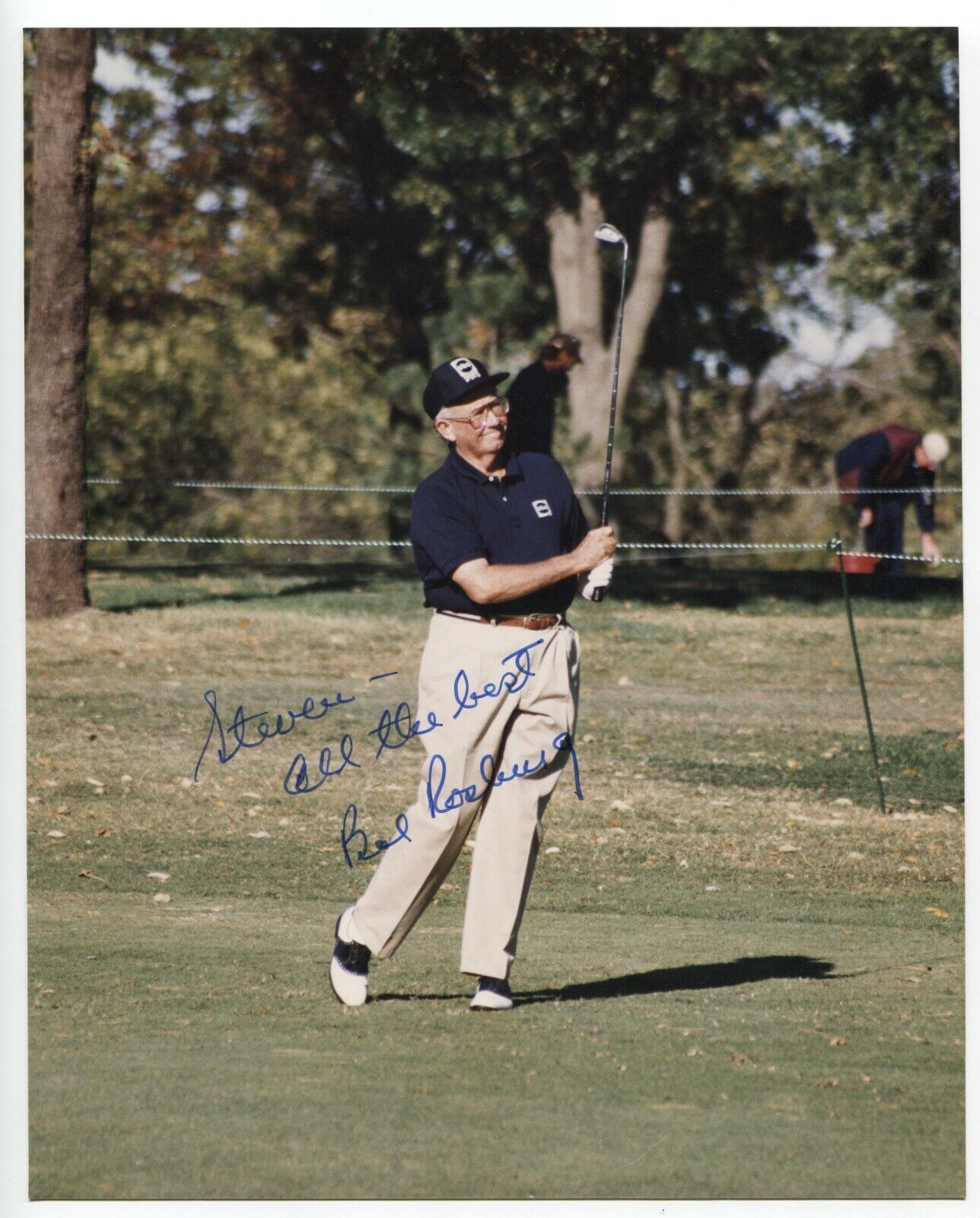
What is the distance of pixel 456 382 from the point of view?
5684 mm

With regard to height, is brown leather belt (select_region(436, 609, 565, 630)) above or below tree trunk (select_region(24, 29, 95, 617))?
below

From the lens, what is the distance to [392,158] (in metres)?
21.7

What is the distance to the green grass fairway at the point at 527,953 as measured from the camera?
189 inches

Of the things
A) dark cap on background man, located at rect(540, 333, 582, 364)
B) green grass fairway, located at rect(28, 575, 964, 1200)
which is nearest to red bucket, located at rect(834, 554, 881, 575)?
green grass fairway, located at rect(28, 575, 964, 1200)

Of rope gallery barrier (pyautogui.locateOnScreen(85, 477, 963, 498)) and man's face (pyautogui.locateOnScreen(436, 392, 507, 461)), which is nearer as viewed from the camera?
man's face (pyautogui.locateOnScreen(436, 392, 507, 461))

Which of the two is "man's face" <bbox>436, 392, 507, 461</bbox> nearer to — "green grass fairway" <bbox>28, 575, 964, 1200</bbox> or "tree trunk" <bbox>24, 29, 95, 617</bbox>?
"green grass fairway" <bbox>28, 575, 964, 1200</bbox>

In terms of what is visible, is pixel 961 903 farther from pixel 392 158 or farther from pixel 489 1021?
pixel 392 158

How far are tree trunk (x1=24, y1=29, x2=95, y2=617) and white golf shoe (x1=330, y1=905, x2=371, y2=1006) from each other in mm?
8090

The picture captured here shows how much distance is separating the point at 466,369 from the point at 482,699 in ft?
3.39

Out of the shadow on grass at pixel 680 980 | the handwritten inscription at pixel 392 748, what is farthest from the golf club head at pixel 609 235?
the shadow on grass at pixel 680 980
